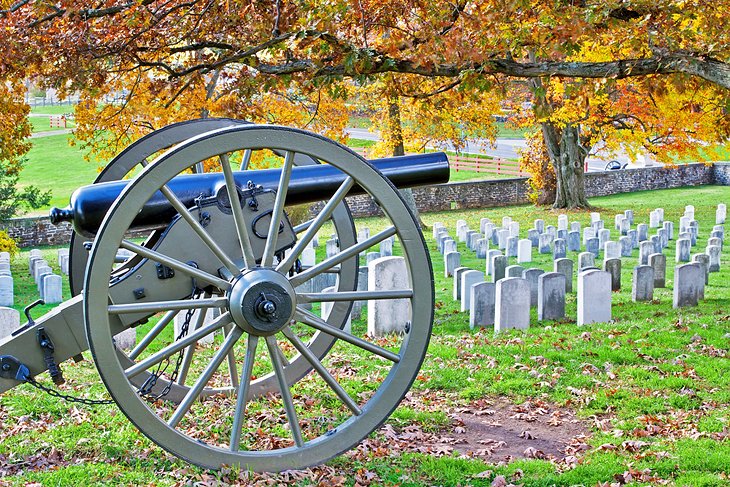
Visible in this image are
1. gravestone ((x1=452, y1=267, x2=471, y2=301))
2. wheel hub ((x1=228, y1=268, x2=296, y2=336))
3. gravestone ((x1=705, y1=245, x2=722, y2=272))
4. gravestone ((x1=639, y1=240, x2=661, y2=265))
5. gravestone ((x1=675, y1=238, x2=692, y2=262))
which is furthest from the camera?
gravestone ((x1=675, y1=238, x2=692, y2=262))

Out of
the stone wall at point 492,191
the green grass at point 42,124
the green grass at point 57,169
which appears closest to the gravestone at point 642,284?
the stone wall at point 492,191

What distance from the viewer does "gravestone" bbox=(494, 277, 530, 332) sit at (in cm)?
984

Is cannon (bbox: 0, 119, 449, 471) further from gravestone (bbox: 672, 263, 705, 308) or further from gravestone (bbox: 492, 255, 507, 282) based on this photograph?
gravestone (bbox: 492, 255, 507, 282)

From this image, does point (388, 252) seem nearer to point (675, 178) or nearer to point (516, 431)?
point (516, 431)

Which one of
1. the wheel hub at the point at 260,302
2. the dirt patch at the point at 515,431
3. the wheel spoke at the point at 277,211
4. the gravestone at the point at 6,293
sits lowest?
the dirt patch at the point at 515,431

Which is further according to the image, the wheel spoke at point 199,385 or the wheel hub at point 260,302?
the wheel hub at point 260,302

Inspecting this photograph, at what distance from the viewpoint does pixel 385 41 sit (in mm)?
10039

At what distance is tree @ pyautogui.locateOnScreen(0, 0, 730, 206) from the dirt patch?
3319 millimetres

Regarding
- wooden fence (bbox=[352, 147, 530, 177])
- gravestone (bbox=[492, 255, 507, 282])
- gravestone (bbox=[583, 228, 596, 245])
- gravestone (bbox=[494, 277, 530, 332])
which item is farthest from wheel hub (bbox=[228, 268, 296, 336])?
wooden fence (bbox=[352, 147, 530, 177])

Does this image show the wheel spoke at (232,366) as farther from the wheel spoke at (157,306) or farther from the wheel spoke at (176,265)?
the wheel spoke at (157,306)

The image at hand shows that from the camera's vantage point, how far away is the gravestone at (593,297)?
10203 mm

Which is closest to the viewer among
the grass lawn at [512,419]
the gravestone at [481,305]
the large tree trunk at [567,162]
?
the grass lawn at [512,419]

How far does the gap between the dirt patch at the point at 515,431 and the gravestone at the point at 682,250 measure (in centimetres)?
1065

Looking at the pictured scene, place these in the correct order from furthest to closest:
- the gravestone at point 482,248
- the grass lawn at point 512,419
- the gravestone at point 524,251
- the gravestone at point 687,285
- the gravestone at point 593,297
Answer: the gravestone at point 482,248 → the gravestone at point 524,251 → the gravestone at point 687,285 → the gravestone at point 593,297 → the grass lawn at point 512,419
